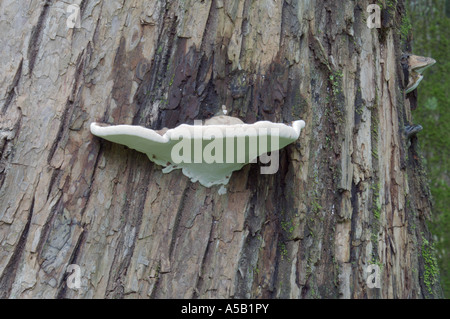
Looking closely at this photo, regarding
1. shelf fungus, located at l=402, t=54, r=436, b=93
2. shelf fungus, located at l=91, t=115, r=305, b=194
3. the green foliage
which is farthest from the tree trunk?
shelf fungus, located at l=402, t=54, r=436, b=93

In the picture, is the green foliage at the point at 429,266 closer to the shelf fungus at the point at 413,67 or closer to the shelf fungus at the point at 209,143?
the shelf fungus at the point at 413,67

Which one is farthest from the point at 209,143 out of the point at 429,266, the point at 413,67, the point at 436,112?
the point at 436,112

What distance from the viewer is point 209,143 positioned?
6.56 ft

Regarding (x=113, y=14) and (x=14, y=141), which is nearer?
(x=14, y=141)

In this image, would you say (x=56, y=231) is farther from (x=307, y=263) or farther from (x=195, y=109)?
(x=307, y=263)

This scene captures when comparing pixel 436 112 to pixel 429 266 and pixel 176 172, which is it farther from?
pixel 176 172

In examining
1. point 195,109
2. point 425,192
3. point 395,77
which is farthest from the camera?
point 425,192

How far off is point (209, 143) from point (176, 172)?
1.38ft

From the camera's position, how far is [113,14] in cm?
237

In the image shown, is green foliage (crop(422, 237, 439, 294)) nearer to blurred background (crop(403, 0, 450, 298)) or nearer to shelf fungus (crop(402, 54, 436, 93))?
shelf fungus (crop(402, 54, 436, 93))

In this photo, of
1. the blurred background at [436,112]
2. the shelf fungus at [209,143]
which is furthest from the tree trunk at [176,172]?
the blurred background at [436,112]

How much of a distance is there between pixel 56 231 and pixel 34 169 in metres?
0.34

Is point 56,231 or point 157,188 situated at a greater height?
point 157,188
